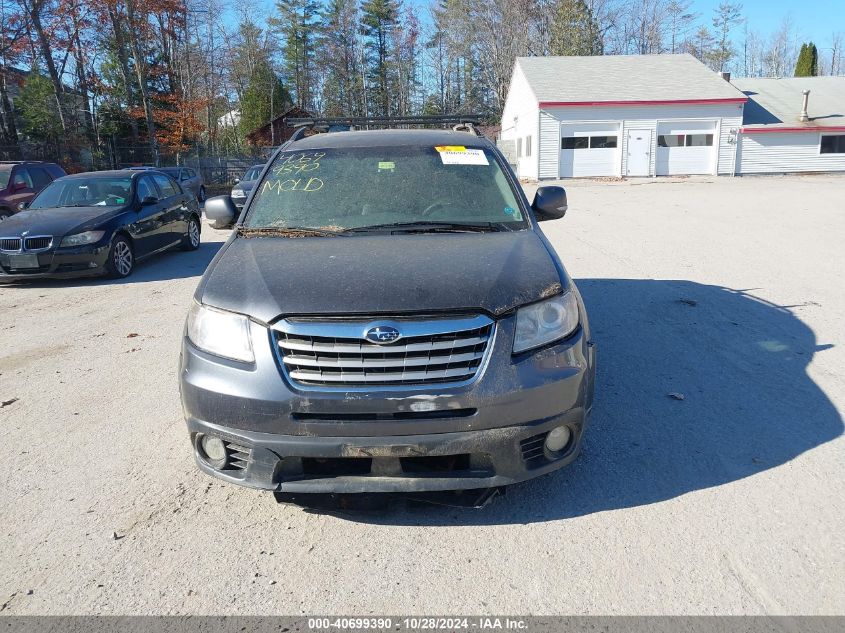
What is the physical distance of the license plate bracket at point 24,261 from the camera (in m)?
8.62

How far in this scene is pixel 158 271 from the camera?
10055mm

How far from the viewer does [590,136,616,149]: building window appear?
3178cm

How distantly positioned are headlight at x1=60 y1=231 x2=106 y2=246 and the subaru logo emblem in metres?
7.76

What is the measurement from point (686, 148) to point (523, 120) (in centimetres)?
895

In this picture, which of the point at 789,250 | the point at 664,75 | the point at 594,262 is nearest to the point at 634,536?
the point at 594,262

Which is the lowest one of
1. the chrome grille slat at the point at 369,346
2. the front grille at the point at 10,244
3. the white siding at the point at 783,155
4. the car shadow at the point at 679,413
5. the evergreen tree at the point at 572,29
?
the white siding at the point at 783,155

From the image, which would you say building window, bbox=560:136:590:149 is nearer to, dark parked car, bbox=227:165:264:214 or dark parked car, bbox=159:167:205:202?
dark parked car, bbox=227:165:264:214

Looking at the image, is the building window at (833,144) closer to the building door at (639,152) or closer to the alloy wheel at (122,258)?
the building door at (639,152)

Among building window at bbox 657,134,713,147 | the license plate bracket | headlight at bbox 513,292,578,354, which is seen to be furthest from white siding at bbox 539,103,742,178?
headlight at bbox 513,292,578,354

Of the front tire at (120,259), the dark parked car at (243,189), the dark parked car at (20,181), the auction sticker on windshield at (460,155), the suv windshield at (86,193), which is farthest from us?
the dark parked car at (243,189)

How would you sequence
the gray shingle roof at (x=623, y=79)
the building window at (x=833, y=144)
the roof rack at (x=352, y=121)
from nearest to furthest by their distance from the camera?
the roof rack at (x=352, y=121) → the gray shingle roof at (x=623, y=79) → the building window at (x=833, y=144)

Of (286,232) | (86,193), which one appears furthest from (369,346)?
(86,193)

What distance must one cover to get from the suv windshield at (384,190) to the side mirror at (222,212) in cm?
43

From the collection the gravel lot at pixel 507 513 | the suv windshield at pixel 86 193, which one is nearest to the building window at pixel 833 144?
the gravel lot at pixel 507 513
